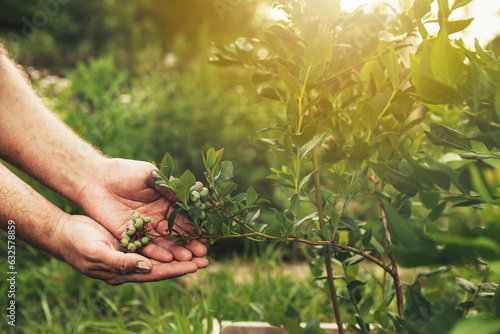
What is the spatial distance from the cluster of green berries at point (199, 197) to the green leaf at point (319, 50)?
33cm

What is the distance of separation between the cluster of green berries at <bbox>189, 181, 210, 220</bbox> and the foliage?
0.06ft

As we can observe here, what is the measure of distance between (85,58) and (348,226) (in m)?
11.5

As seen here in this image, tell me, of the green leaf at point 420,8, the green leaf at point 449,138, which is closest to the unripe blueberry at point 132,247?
the green leaf at point 449,138

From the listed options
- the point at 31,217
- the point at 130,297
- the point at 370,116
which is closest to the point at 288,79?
the point at 370,116

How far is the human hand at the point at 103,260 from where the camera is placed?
998 millimetres

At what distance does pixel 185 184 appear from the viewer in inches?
32.3

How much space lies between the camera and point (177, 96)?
4.39 m

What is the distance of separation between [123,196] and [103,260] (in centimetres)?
27

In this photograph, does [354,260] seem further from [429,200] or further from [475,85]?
[475,85]

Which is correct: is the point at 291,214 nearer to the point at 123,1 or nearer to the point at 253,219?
the point at 253,219

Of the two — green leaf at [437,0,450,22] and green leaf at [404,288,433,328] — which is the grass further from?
green leaf at [437,0,450,22]

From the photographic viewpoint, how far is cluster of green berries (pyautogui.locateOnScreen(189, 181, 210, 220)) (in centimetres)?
85

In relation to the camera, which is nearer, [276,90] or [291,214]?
[291,214]

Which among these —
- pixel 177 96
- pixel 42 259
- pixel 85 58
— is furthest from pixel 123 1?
pixel 42 259
